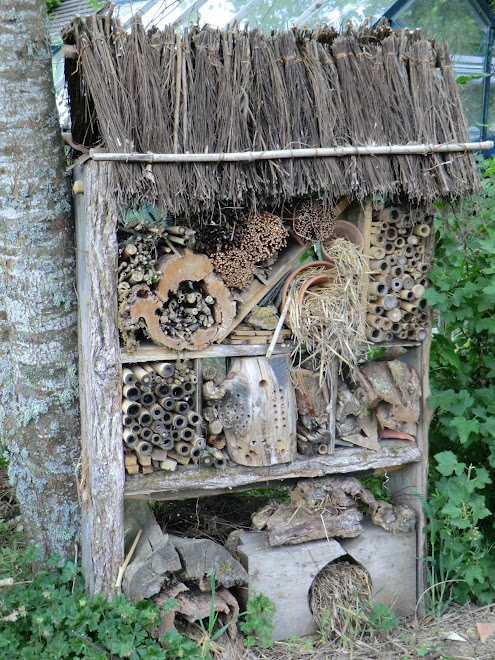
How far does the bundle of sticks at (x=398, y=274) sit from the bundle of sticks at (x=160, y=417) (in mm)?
1169

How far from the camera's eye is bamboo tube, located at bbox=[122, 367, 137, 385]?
337cm

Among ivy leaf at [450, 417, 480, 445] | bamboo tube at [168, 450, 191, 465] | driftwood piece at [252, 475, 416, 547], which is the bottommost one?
driftwood piece at [252, 475, 416, 547]

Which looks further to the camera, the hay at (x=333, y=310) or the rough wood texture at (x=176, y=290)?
the hay at (x=333, y=310)

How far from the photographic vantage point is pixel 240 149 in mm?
3320

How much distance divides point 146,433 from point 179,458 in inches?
10.2

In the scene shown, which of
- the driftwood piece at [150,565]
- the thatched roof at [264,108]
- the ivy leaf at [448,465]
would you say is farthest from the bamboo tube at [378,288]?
the driftwood piece at [150,565]

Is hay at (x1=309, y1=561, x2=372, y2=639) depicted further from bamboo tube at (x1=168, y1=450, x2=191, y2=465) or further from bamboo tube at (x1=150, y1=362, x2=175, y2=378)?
bamboo tube at (x1=150, y1=362, x2=175, y2=378)

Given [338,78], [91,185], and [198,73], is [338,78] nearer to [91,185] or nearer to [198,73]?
[198,73]

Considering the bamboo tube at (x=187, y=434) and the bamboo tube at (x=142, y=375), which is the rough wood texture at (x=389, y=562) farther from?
the bamboo tube at (x=142, y=375)

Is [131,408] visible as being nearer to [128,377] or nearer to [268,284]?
[128,377]

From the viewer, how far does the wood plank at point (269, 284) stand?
3611 millimetres

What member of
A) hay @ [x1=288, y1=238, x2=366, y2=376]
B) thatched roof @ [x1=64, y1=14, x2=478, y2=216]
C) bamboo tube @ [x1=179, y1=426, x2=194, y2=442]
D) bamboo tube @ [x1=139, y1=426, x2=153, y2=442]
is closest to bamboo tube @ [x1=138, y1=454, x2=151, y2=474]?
bamboo tube @ [x1=139, y1=426, x2=153, y2=442]

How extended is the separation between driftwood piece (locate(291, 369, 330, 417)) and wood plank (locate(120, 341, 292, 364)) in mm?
189

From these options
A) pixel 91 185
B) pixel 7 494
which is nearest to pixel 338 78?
pixel 91 185
